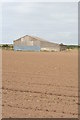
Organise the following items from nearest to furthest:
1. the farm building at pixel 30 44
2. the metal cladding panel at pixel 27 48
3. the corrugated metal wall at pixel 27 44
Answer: the metal cladding panel at pixel 27 48 < the corrugated metal wall at pixel 27 44 < the farm building at pixel 30 44

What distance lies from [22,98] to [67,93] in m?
1.60

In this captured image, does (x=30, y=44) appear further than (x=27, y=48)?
Yes

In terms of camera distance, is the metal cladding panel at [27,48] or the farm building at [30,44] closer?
the metal cladding panel at [27,48]

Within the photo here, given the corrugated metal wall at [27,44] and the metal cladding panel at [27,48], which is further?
the corrugated metal wall at [27,44]

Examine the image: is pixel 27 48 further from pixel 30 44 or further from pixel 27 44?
pixel 27 44

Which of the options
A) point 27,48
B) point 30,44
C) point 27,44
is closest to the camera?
point 27,48

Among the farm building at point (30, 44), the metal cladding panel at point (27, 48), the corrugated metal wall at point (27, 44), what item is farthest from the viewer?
the farm building at point (30, 44)

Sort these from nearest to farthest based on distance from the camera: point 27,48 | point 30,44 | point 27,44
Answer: point 27,48, point 30,44, point 27,44

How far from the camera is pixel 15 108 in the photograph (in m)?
7.59

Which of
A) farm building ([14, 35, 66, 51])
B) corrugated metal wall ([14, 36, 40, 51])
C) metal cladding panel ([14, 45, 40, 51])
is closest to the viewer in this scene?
metal cladding panel ([14, 45, 40, 51])

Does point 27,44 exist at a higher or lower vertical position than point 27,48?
higher

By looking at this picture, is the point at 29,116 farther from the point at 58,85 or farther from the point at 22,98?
the point at 58,85

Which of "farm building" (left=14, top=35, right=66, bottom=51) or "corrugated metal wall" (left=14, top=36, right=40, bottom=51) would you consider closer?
"corrugated metal wall" (left=14, top=36, right=40, bottom=51)

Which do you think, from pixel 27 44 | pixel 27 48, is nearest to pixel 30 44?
pixel 27 44
